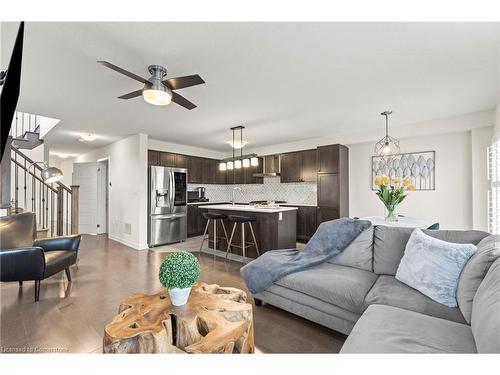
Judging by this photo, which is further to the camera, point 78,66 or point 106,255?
point 106,255

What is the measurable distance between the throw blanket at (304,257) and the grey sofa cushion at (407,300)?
59 cm

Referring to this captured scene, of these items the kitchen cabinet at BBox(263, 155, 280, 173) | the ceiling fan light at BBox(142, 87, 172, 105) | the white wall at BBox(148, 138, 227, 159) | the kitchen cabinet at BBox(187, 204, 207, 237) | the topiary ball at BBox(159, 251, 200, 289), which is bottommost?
the kitchen cabinet at BBox(187, 204, 207, 237)

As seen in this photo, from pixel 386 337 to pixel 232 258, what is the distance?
129 inches

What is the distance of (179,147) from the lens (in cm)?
620

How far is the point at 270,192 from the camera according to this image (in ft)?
22.2

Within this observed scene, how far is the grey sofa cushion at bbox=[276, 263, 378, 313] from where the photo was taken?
5.74 feet

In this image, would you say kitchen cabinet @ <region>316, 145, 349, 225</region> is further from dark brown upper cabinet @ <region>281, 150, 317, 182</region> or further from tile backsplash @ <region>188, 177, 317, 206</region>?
tile backsplash @ <region>188, 177, 317, 206</region>

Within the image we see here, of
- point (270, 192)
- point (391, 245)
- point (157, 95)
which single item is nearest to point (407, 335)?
point (391, 245)

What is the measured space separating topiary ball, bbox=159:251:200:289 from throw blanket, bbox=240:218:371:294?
1.09 m

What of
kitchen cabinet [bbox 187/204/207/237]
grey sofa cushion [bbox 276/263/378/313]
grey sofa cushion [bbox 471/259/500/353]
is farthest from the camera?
kitchen cabinet [bbox 187/204/207/237]

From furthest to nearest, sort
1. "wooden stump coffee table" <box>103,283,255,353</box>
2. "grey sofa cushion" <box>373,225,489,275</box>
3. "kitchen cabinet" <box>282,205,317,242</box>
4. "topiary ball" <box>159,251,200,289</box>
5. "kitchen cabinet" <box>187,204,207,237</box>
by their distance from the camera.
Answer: "kitchen cabinet" <box>187,204,207,237</box> → "kitchen cabinet" <box>282,205,317,242</box> → "grey sofa cushion" <box>373,225,489,275</box> → "topiary ball" <box>159,251,200,289</box> → "wooden stump coffee table" <box>103,283,255,353</box>

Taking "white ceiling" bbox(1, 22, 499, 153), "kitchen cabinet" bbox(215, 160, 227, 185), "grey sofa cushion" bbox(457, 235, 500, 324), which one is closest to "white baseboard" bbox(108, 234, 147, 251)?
"white ceiling" bbox(1, 22, 499, 153)
